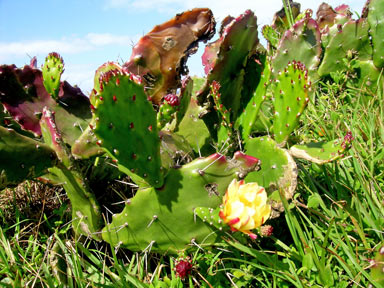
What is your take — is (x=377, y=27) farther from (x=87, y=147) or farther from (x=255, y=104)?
(x=87, y=147)

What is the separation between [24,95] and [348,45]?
1918 millimetres

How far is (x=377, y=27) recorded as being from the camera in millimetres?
2137

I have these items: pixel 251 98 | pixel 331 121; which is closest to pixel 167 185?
pixel 251 98

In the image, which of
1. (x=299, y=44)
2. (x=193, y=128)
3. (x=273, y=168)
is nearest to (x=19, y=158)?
(x=193, y=128)

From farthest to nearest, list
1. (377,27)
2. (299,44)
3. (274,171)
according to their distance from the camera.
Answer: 1. (377,27)
2. (299,44)
3. (274,171)

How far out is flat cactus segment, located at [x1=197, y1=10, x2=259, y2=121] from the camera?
4.65 ft

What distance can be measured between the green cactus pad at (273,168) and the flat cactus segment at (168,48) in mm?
502

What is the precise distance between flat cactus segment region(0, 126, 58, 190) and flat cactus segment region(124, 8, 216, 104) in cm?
55

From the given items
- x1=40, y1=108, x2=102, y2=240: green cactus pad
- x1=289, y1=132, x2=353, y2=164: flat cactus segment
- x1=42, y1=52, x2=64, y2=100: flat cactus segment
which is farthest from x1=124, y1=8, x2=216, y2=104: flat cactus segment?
x1=289, y1=132, x2=353, y2=164: flat cactus segment

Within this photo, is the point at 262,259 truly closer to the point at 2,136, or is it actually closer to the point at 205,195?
the point at 205,195

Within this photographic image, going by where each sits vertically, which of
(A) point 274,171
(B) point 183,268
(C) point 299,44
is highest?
(C) point 299,44

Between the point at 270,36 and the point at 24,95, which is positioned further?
the point at 270,36

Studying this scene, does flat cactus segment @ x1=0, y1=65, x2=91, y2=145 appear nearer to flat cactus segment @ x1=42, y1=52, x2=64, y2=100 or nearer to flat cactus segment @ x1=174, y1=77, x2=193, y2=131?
flat cactus segment @ x1=42, y1=52, x2=64, y2=100

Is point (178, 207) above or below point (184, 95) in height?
below
